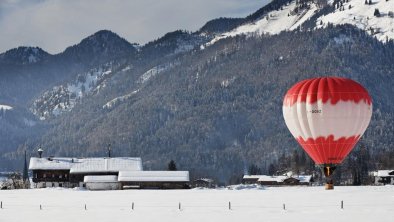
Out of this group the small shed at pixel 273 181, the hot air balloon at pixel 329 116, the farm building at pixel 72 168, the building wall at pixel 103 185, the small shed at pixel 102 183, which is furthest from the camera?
the small shed at pixel 273 181

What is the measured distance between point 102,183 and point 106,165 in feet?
47.7

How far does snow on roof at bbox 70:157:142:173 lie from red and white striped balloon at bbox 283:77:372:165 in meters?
63.4

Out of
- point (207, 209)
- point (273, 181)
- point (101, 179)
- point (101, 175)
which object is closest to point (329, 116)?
point (207, 209)

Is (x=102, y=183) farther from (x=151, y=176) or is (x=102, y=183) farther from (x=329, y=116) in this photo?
(x=329, y=116)

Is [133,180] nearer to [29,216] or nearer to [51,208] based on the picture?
[51,208]

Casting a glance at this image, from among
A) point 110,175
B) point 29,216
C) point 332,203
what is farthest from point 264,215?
point 110,175

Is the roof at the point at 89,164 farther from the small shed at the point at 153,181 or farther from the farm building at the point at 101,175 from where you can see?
the small shed at the point at 153,181

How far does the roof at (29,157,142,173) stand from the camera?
484ft

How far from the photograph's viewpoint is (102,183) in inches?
5295

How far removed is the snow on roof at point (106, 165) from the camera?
147150 mm

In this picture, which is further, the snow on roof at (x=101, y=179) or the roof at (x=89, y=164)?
the roof at (x=89, y=164)

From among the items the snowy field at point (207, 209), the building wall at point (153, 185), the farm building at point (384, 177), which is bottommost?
the snowy field at point (207, 209)

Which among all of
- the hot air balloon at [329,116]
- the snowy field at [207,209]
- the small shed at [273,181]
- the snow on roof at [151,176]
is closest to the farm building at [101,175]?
the snow on roof at [151,176]

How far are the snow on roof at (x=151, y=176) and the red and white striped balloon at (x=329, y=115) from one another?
49.8 m
